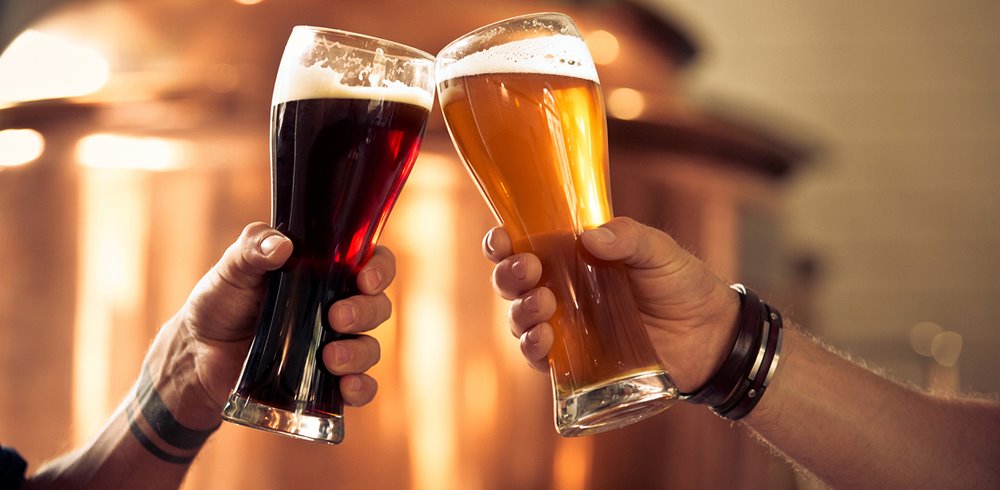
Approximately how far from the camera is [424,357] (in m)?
1.42

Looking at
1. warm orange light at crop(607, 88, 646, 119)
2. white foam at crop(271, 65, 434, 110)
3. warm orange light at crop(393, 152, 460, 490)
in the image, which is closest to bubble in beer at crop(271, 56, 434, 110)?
white foam at crop(271, 65, 434, 110)

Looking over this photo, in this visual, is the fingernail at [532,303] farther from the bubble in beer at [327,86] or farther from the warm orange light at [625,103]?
the warm orange light at [625,103]

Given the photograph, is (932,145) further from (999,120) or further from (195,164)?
(195,164)

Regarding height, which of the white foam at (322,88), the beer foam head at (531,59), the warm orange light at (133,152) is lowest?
the warm orange light at (133,152)

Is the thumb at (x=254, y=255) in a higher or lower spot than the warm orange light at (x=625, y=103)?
lower

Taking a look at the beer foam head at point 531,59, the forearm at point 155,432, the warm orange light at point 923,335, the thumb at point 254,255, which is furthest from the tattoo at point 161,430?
the warm orange light at point 923,335

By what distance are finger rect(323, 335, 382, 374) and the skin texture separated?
296 mm

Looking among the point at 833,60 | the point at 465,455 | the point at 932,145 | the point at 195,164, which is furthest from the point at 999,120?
the point at 195,164

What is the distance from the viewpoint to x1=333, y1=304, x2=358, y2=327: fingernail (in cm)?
86

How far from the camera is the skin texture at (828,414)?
100 cm

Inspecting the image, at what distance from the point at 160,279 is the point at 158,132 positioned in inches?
9.2

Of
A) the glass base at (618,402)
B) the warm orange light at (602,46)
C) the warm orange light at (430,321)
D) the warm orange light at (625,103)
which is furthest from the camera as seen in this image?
the warm orange light at (602,46)

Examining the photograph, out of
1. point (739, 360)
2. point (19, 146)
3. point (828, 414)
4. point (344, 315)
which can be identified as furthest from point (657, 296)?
point (19, 146)

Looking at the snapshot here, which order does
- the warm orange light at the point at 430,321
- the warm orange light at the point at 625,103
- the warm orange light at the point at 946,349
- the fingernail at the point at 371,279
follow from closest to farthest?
the fingernail at the point at 371,279
the warm orange light at the point at 430,321
the warm orange light at the point at 625,103
the warm orange light at the point at 946,349
